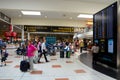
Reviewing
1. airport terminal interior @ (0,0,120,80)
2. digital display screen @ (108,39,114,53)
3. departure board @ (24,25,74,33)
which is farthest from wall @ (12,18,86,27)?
digital display screen @ (108,39,114,53)

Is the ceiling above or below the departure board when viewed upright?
above

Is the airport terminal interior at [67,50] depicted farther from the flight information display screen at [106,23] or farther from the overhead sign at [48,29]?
the overhead sign at [48,29]

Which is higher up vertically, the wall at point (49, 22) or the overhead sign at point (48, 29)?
the wall at point (49, 22)

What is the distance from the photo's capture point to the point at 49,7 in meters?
9.81

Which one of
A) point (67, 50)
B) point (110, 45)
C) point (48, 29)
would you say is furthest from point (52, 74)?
point (48, 29)

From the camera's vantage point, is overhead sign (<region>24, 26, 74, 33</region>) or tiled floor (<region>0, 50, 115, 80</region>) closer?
tiled floor (<region>0, 50, 115, 80</region>)

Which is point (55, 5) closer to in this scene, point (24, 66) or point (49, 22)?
point (24, 66)

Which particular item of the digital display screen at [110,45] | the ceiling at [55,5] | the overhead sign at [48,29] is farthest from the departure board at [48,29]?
the digital display screen at [110,45]

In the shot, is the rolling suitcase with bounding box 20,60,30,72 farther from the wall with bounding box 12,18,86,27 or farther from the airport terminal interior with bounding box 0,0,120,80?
the wall with bounding box 12,18,86,27

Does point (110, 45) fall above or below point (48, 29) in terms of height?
below

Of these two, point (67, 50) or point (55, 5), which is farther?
point (67, 50)

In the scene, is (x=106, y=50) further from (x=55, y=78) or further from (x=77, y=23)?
(x=77, y=23)

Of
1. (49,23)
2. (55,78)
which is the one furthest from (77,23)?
(55,78)

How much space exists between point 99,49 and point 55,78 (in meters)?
3.73
